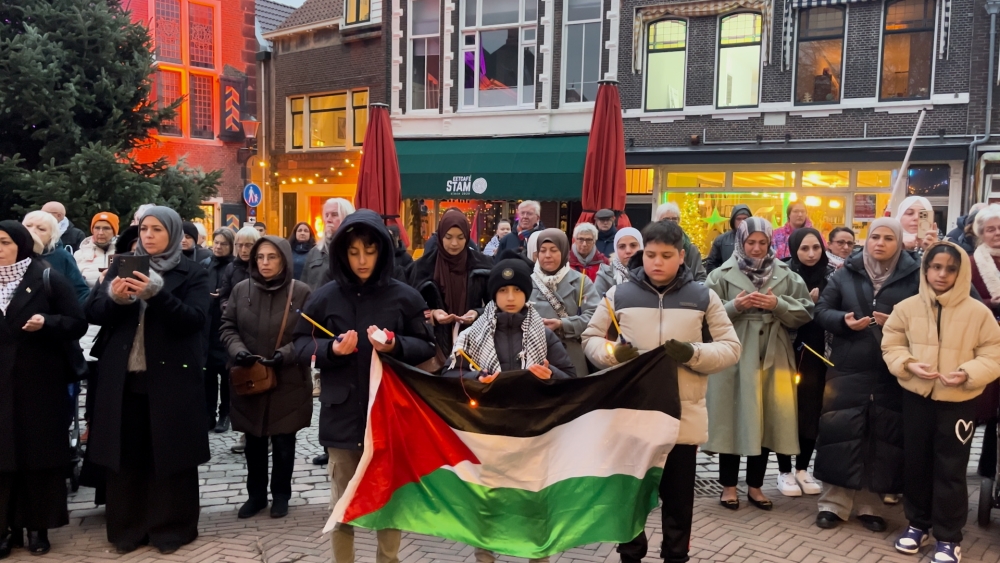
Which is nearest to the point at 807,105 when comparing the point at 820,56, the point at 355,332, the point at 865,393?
the point at 820,56

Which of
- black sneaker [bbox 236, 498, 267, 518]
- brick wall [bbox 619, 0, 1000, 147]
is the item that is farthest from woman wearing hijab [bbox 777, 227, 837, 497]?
brick wall [bbox 619, 0, 1000, 147]

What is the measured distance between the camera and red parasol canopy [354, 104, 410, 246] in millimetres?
11828

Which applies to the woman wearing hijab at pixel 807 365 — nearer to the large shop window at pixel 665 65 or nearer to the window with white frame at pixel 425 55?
Answer: the large shop window at pixel 665 65

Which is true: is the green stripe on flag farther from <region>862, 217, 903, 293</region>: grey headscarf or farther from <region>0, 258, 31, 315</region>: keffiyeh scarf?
<region>0, 258, 31, 315</region>: keffiyeh scarf

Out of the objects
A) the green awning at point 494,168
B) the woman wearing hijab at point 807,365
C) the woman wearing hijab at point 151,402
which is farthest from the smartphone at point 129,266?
the green awning at point 494,168

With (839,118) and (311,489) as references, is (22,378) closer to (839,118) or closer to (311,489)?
(311,489)

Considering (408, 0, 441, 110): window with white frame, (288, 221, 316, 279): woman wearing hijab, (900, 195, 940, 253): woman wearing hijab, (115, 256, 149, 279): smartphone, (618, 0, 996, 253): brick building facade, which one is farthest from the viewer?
(408, 0, 441, 110): window with white frame

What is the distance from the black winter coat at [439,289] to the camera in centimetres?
566

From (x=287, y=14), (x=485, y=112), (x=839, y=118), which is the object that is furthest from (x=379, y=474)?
(x=287, y=14)

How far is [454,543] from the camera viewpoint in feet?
15.8

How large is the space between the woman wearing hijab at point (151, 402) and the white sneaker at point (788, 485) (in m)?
4.22

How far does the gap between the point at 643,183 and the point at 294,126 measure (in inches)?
488

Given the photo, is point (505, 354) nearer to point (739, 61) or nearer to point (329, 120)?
point (739, 61)

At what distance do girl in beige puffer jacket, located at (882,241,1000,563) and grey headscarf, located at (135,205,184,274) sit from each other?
177 inches
